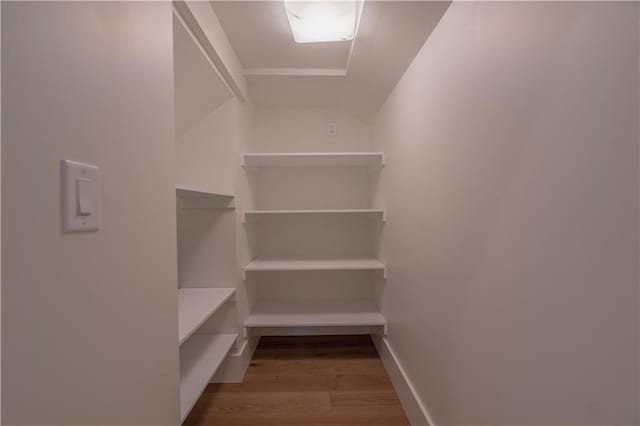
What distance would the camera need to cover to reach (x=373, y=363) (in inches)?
80.9

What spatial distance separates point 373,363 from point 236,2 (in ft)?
7.30

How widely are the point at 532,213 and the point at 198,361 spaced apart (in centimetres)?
162

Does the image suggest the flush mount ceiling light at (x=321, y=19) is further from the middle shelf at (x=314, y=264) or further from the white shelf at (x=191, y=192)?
the middle shelf at (x=314, y=264)

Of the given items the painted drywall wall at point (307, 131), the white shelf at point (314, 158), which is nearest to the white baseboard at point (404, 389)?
the white shelf at point (314, 158)

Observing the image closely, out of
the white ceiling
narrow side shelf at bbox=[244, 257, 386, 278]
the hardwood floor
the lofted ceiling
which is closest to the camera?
the lofted ceiling

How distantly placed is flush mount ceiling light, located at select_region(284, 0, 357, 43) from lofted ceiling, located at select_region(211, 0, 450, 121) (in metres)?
0.06

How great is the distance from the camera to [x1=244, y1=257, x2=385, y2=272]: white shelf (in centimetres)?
Answer: 204

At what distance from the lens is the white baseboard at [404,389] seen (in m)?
1.35

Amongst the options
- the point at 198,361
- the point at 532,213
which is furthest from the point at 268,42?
the point at 198,361

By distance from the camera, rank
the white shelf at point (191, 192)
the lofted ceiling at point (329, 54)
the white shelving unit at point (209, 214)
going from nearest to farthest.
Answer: the white shelf at point (191, 192) < the lofted ceiling at point (329, 54) < the white shelving unit at point (209, 214)

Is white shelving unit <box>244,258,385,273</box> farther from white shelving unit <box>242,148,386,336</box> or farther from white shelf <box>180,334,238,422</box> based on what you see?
white shelf <box>180,334,238,422</box>

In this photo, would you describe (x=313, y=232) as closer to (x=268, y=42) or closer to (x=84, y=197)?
(x=268, y=42)

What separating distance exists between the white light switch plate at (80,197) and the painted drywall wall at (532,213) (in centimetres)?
93

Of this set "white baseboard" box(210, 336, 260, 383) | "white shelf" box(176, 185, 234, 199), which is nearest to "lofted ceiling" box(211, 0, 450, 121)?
"white shelf" box(176, 185, 234, 199)
